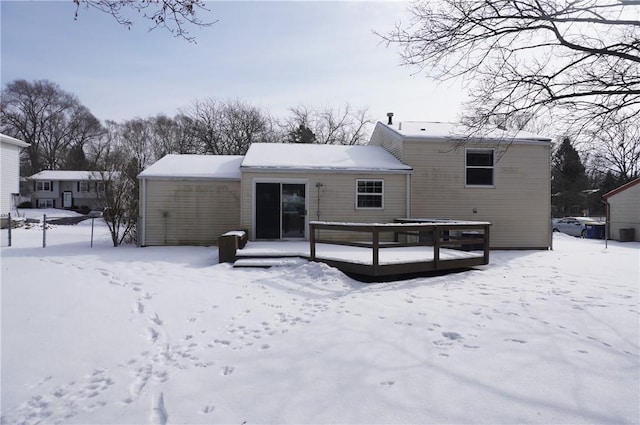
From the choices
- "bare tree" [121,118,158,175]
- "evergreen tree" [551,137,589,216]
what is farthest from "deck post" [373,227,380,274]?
"evergreen tree" [551,137,589,216]

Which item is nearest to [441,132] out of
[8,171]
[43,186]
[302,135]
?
[302,135]

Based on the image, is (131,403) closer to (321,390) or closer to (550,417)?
(321,390)

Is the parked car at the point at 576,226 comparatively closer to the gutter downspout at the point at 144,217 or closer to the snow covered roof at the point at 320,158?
the snow covered roof at the point at 320,158

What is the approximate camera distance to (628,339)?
440 centimetres

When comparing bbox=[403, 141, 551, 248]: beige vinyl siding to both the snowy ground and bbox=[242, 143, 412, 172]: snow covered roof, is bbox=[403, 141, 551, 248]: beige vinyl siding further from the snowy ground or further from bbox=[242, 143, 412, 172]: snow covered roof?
the snowy ground

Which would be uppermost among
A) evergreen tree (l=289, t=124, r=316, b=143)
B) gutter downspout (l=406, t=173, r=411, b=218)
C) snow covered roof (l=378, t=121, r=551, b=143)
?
evergreen tree (l=289, t=124, r=316, b=143)

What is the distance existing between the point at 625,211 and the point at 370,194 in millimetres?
16771

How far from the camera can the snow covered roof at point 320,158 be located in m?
12.6

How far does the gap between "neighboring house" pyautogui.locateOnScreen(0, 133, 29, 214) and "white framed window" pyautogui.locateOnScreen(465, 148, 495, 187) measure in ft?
82.9

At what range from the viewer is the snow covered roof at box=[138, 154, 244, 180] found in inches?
517

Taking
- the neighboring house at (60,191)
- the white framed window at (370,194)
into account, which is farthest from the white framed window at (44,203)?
the white framed window at (370,194)

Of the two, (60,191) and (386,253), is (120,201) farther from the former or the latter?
(60,191)

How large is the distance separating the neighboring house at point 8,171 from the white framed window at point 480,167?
25.3 meters

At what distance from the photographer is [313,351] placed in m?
4.04
